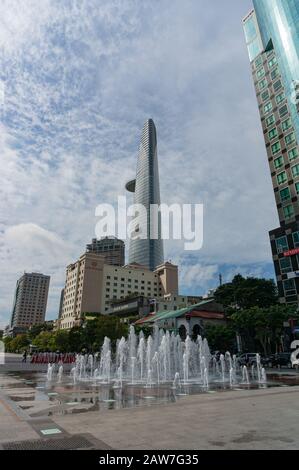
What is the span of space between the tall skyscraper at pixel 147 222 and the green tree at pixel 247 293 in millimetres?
110730

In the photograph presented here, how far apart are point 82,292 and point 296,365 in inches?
3564

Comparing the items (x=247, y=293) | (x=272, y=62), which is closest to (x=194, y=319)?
(x=247, y=293)

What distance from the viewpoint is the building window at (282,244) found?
4772 centimetres

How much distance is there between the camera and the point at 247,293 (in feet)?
157

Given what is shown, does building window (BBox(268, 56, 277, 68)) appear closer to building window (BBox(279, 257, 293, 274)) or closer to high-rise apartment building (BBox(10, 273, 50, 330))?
building window (BBox(279, 257, 293, 274))

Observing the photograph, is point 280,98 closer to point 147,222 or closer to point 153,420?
point 153,420

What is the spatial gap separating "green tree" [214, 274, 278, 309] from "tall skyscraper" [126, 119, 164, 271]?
111 meters

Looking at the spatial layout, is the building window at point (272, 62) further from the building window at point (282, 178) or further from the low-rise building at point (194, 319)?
the low-rise building at point (194, 319)

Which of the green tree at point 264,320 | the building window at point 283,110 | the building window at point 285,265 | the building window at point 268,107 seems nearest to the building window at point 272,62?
the building window at point 268,107

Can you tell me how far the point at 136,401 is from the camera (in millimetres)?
12672

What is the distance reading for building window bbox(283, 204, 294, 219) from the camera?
48.5 m

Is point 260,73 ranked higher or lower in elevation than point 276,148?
higher

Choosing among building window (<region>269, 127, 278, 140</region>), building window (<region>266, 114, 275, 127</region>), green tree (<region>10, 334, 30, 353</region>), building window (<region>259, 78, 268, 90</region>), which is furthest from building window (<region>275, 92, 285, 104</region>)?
green tree (<region>10, 334, 30, 353</region>)

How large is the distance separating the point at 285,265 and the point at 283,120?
24.9m
